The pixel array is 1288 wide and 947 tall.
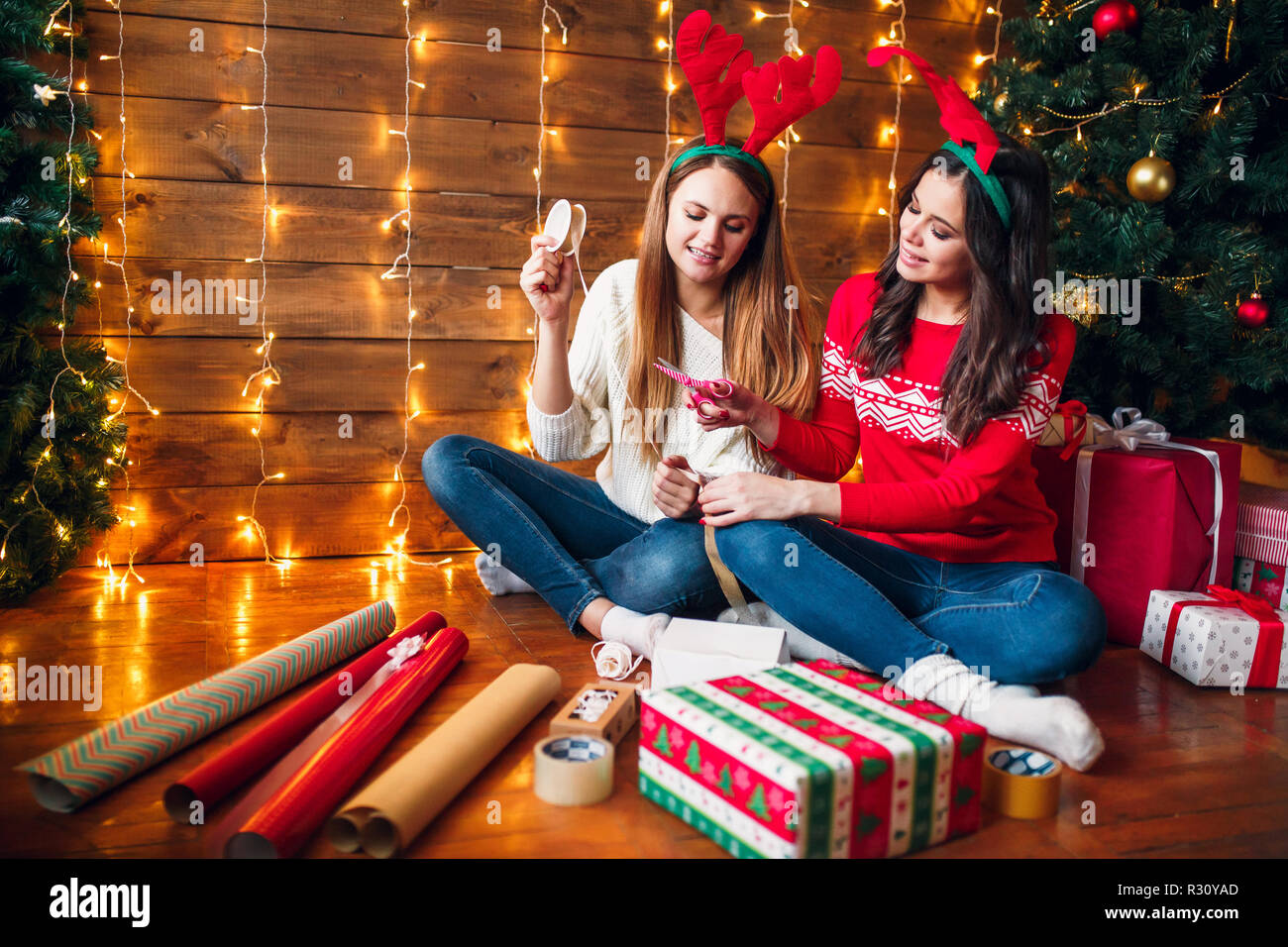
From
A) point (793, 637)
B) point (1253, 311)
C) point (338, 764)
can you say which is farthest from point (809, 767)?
point (1253, 311)

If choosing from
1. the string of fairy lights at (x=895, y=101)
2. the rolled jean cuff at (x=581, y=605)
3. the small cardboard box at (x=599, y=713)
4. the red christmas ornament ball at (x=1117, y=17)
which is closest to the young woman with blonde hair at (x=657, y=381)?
the rolled jean cuff at (x=581, y=605)

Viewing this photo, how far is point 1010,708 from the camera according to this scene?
1.25 metres

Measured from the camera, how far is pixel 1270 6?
1.74m

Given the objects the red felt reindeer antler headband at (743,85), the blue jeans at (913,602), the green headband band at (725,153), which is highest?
the red felt reindeer antler headband at (743,85)

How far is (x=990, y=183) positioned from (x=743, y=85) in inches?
16.5

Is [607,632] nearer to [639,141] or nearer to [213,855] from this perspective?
[213,855]

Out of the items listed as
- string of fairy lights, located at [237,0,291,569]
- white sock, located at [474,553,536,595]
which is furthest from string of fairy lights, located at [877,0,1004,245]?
string of fairy lights, located at [237,0,291,569]

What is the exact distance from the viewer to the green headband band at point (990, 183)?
1.37m

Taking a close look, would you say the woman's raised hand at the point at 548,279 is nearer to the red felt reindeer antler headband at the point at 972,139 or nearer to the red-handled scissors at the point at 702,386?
the red-handled scissors at the point at 702,386

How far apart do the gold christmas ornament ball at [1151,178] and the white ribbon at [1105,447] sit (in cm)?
41

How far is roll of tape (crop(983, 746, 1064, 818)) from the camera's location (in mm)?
1101

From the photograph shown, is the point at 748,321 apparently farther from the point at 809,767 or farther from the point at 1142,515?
the point at 809,767

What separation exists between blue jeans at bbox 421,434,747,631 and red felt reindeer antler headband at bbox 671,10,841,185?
0.61 m

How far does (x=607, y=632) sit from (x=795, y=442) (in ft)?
1.39
